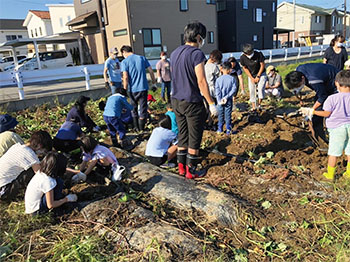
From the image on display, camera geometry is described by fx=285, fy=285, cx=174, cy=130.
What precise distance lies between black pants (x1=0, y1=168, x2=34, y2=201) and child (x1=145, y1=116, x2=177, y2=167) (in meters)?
1.78

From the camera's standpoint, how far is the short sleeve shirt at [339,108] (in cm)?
355

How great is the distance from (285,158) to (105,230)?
3130 millimetres

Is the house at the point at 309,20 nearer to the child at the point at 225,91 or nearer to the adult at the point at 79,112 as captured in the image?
the child at the point at 225,91

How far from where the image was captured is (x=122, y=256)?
260 centimetres

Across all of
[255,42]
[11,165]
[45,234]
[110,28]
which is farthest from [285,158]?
[255,42]

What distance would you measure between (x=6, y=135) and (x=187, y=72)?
252cm

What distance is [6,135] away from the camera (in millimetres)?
3762

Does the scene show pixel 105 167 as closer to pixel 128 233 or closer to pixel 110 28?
pixel 128 233

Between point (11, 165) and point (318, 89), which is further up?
point (318, 89)

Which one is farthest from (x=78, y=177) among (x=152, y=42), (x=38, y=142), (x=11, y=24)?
(x=11, y=24)

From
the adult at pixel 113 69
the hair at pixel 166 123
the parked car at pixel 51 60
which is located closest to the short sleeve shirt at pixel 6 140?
the hair at pixel 166 123

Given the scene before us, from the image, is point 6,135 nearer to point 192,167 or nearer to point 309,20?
point 192,167

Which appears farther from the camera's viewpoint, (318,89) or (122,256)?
(318,89)

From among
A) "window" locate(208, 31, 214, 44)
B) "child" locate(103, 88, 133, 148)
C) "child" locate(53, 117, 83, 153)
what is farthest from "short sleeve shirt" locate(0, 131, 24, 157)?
"window" locate(208, 31, 214, 44)
